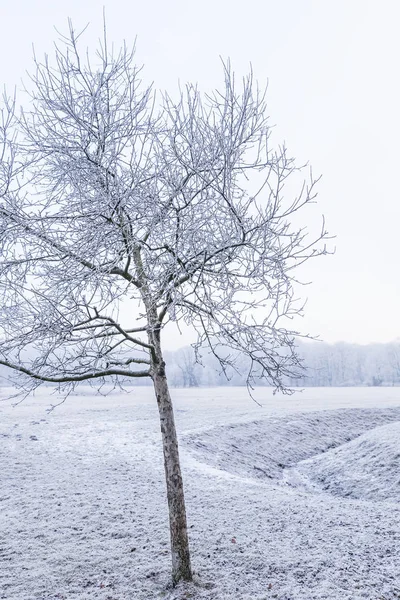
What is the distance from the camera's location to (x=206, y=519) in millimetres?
9844

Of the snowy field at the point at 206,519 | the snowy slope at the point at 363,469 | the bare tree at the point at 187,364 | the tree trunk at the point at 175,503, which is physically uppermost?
the bare tree at the point at 187,364

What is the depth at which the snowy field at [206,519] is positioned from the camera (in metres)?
6.84

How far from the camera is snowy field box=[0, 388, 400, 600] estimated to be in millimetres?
6840

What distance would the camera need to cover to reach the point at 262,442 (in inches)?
848

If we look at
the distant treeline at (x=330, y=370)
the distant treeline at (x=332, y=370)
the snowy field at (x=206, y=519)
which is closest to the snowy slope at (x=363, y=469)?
the snowy field at (x=206, y=519)

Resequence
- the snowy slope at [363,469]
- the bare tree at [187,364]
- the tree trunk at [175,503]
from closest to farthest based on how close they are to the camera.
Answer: the tree trunk at [175,503]
the snowy slope at [363,469]
the bare tree at [187,364]

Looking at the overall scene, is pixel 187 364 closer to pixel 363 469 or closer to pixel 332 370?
pixel 332 370

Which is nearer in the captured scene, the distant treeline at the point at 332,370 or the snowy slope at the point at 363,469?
the snowy slope at the point at 363,469

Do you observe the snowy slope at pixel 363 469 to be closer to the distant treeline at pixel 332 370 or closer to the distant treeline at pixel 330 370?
the distant treeline at pixel 332 370

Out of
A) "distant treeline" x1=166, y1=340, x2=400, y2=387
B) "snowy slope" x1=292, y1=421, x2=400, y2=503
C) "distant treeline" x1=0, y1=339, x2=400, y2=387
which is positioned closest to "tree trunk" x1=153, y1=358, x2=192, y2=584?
"snowy slope" x1=292, y1=421, x2=400, y2=503

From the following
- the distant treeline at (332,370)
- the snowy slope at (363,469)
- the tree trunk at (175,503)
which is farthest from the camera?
the distant treeline at (332,370)

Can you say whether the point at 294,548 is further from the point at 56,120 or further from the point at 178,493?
the point at 56,120

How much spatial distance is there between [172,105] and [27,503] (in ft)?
33.9

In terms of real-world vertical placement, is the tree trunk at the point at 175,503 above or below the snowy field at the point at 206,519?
above
